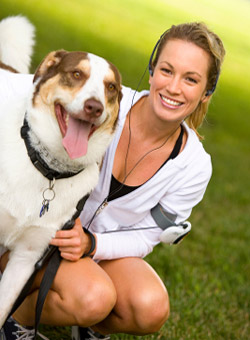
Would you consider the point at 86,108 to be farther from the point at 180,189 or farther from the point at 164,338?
the point at 164,338

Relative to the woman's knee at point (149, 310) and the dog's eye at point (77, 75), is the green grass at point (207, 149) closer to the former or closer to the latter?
the woman's knee at point (149, 310)

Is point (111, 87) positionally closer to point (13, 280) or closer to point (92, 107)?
point (92, 107)

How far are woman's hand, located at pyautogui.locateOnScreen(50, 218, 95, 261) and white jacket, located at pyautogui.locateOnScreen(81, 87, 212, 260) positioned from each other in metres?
0.10

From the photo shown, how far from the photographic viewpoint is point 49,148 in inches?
89.9

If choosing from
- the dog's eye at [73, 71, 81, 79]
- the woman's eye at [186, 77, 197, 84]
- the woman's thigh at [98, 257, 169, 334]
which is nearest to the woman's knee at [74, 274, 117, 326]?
the woman's thigh at [98, 257, 169, 334]

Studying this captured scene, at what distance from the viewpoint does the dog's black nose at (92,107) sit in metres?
2.08

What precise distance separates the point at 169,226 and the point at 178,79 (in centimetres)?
73

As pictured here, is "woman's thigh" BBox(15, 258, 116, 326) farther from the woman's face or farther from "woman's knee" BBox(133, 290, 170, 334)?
the woman's face

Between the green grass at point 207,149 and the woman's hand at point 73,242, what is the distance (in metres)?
0.56

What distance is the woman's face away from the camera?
8.59ft

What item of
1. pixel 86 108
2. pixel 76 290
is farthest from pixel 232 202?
pixel 86 108

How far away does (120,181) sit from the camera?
2682mm

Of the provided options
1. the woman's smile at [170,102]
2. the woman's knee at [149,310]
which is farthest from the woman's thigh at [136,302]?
the woman's smile at [170,102]

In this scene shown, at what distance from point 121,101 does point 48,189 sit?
2.17ft
